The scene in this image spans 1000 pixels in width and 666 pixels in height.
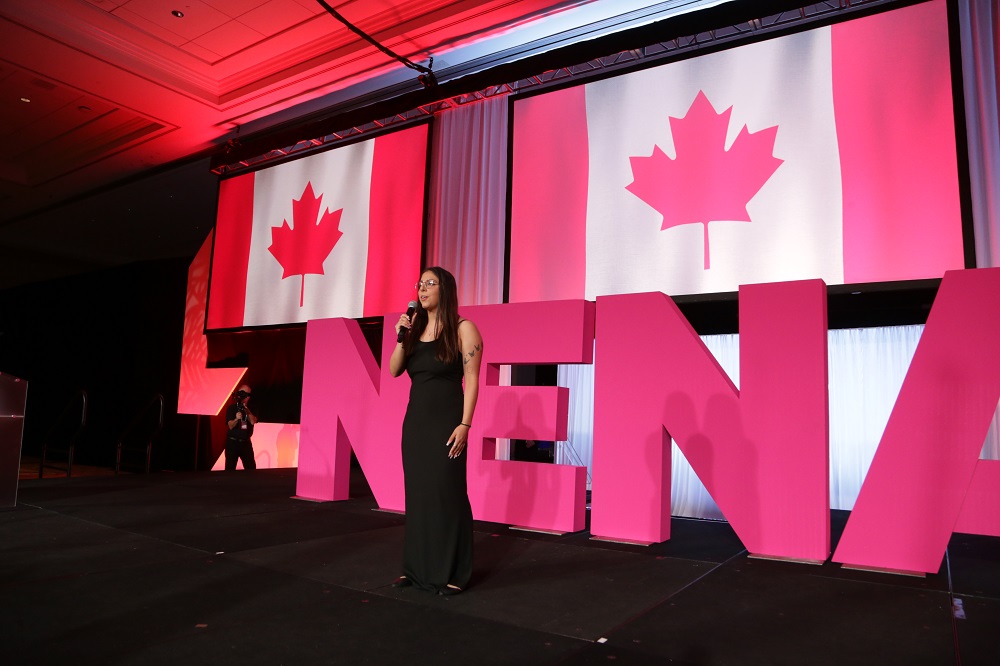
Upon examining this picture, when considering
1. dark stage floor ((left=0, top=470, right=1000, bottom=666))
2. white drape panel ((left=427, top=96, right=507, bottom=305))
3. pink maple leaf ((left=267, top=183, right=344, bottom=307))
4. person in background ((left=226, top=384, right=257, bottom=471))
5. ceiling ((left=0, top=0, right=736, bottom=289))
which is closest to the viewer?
dark stage floor ((left=0, top=470, right=1000, bottom=666))

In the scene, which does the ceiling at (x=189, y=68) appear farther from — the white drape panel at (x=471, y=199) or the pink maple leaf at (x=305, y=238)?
the pink maple leaf at (x=305, y=238)

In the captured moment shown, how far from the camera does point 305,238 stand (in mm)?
Answer: 8625

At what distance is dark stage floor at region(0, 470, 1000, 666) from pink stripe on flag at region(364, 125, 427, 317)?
3398 millimetres

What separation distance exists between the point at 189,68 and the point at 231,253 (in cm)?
238

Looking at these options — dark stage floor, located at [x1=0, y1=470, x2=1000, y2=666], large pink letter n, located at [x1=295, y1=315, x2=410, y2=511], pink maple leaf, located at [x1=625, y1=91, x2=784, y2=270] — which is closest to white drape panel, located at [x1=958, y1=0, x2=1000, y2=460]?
pink maple leaf, located at [x1=625, y1=91, x2=784, y2=270]

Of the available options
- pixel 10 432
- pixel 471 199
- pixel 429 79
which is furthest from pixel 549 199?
pixel 10 432

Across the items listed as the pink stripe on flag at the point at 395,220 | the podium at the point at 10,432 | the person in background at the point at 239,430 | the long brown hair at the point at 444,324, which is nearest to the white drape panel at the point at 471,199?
the pink stripe on flag at the point at 395,220

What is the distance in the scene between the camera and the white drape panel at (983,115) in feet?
16.1

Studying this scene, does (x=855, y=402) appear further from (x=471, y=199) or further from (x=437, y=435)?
(x=437, y=435)

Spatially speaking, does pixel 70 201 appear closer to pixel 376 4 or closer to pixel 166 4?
pixel 166 4

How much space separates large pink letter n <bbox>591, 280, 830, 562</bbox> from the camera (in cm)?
396

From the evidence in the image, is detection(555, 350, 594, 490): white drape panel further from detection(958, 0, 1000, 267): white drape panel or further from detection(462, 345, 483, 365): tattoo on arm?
detection(462, 345, 483, 365): tattoo on arm

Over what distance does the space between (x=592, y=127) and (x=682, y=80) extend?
90 centimetres

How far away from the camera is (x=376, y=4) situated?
701 centimetres
